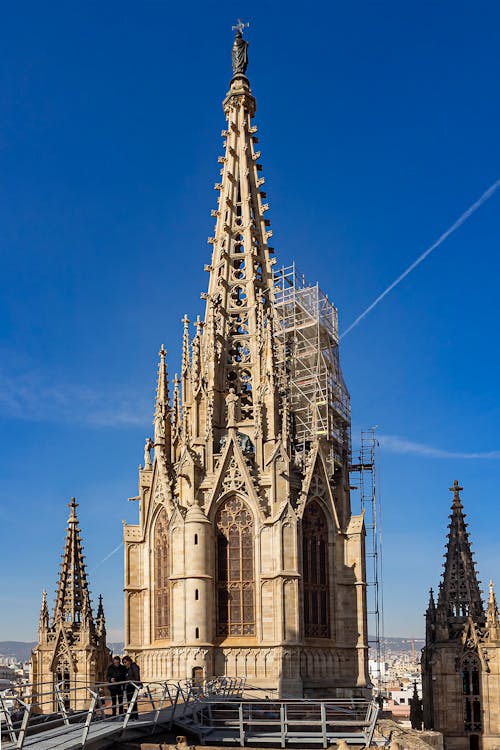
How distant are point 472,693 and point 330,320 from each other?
82.6 feet

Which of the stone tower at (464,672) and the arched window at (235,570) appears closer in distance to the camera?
the arched window at (235,570)

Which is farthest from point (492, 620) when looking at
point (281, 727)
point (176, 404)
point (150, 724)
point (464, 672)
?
point (150, 724)

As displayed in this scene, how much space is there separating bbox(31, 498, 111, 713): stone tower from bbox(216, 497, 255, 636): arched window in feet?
43.2

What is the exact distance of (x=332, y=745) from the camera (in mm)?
29656

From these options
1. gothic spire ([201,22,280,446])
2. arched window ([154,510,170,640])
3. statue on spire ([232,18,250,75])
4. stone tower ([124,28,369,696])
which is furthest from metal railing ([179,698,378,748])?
statue on spire ([232,18,250,75])

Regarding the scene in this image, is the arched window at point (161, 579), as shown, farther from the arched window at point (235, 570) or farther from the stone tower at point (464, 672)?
the stone tower at point (464, 672)

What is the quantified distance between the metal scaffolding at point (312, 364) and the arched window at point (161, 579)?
9708 mm

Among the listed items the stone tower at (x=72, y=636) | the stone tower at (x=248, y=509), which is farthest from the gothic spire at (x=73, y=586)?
the stone tower at (x=248, y=509)

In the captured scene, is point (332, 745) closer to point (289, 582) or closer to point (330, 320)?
point (289, 582)

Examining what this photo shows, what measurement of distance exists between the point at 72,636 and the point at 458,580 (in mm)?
25057

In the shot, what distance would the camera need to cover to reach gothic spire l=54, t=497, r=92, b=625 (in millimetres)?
62594

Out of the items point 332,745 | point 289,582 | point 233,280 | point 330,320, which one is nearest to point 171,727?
point 332,745

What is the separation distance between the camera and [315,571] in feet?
175

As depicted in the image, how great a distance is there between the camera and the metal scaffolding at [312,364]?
59.2m
